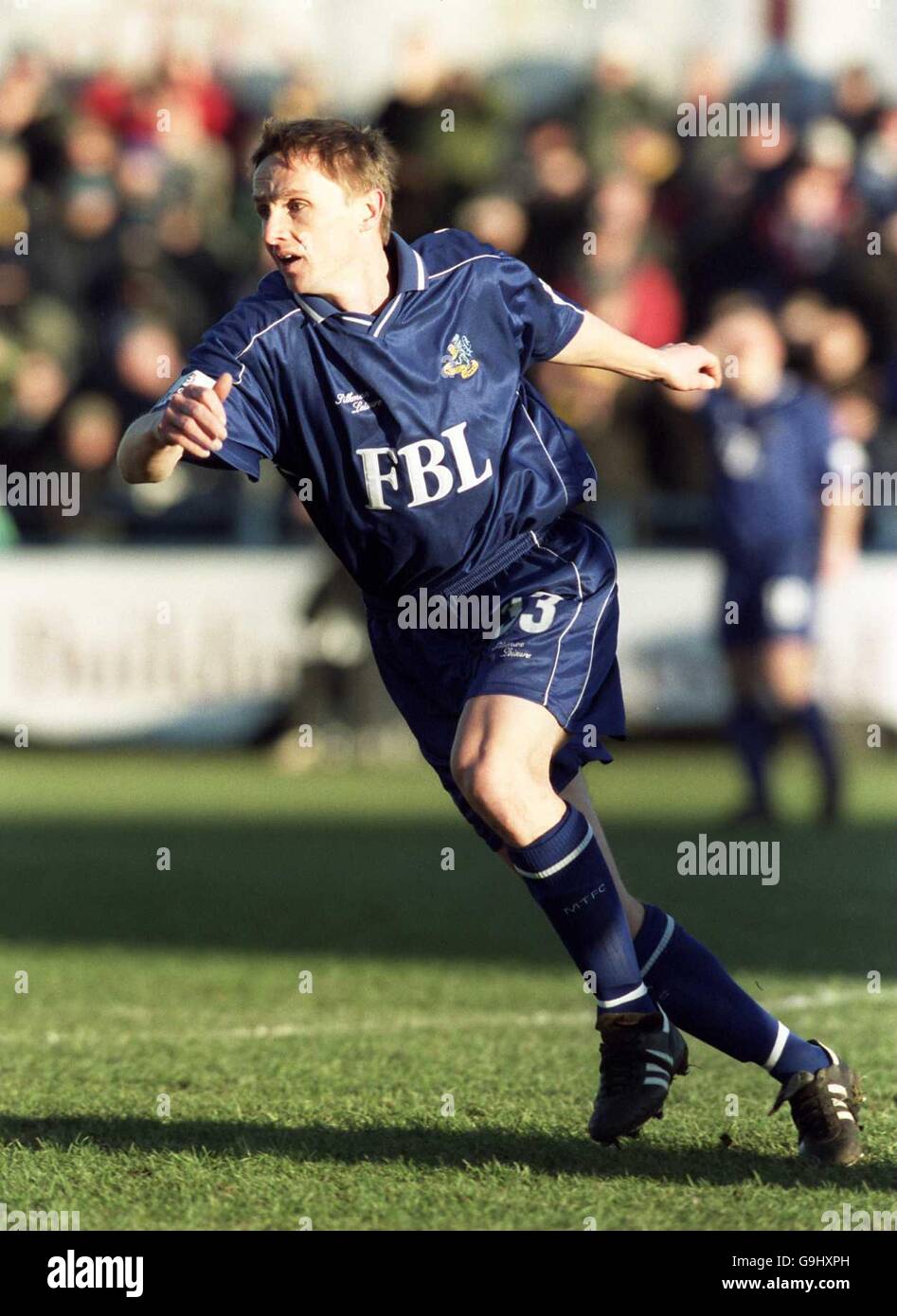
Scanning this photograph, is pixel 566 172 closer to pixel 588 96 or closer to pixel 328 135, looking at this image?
pixel 588 96

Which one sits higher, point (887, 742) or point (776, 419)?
point (776, 419)

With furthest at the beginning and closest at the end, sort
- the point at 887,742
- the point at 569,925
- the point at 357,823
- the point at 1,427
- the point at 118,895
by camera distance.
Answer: the point at 1,427 → the point at 887,742 → the point at 357,823 → the point at 118,895 → the point at 569,925

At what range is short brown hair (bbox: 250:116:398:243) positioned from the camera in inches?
170

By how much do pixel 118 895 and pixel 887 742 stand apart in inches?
275

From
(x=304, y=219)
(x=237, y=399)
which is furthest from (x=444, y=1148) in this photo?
(x=304, y=219)

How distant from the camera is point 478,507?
446 centimetres

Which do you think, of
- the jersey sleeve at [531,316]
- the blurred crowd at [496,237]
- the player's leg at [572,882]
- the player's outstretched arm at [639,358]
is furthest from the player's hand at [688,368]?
the blurred crowd at [496,237]

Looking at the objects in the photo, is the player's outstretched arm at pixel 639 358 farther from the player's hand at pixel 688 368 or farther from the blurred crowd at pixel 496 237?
the blurred crowd at pixel 496 237

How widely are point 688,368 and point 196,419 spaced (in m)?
1.21

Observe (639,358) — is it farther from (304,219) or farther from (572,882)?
(572,882)

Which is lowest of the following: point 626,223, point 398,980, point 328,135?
point 398,980

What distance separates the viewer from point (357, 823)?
1096 centimetres
